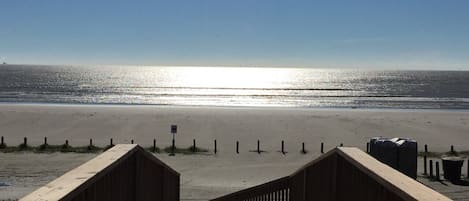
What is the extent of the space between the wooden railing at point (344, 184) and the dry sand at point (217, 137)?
675 centimetres

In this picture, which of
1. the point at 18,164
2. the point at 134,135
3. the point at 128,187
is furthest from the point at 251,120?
the point at 128,187

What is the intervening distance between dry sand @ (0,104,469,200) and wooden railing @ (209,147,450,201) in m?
6.75

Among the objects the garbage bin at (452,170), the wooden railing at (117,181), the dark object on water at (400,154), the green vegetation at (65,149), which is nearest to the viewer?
the wooden railing at (117,181)

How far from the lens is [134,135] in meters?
33.0

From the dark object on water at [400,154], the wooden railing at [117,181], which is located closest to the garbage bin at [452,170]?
the dark object on water at [400,154]

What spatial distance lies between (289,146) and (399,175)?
81.3 ft

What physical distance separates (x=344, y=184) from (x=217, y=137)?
2681cm

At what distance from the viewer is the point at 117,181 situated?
4.72 metres

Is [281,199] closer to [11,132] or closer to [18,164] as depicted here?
[18,164]

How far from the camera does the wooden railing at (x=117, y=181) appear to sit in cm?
329

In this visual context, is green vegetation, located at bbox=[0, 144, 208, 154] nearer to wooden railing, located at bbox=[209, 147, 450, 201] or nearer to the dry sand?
the dry sand

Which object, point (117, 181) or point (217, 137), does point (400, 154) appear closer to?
point (117, 181)

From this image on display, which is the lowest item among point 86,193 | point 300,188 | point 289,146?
point 289,146

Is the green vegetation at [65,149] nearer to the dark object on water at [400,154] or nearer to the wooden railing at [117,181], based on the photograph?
the dark object on water at [400,154]
